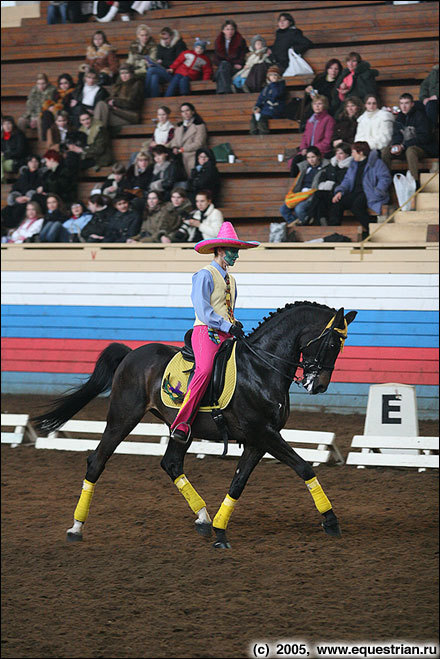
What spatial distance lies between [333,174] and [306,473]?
790 millimetres

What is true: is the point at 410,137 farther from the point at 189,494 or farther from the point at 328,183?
the point at 189,494

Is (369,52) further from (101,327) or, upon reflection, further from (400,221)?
(400,221)

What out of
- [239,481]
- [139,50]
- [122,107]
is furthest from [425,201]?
[139,50]

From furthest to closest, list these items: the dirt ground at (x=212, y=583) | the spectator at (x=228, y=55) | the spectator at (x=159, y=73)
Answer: the dirt ground at (x=212, y=583) < the spectator at (x=159, y=73) < the spectator at (x=228, y=55)

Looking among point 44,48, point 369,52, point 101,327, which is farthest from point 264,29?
point 44,48

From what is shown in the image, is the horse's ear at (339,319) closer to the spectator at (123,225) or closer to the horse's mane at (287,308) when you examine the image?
the horse's mane at (287,308)

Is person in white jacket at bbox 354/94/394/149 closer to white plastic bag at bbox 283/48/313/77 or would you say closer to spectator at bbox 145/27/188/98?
white plastic bag at bbox 283/48/313/77

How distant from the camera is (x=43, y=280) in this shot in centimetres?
353

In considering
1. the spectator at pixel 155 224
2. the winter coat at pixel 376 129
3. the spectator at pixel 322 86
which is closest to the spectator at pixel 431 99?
the spectator at pixel 322 86

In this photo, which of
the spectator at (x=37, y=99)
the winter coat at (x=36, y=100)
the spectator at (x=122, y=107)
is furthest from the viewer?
the winter coat at (x=36, y=100)

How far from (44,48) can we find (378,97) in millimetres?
20906

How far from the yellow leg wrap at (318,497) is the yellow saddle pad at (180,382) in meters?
0.23

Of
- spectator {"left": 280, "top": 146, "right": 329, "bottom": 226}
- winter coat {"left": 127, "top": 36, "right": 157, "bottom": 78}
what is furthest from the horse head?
winter coat {"left": 127, "top": 36, "right": 157, "bottom": 78}

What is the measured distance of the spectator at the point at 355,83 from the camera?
111 inches
